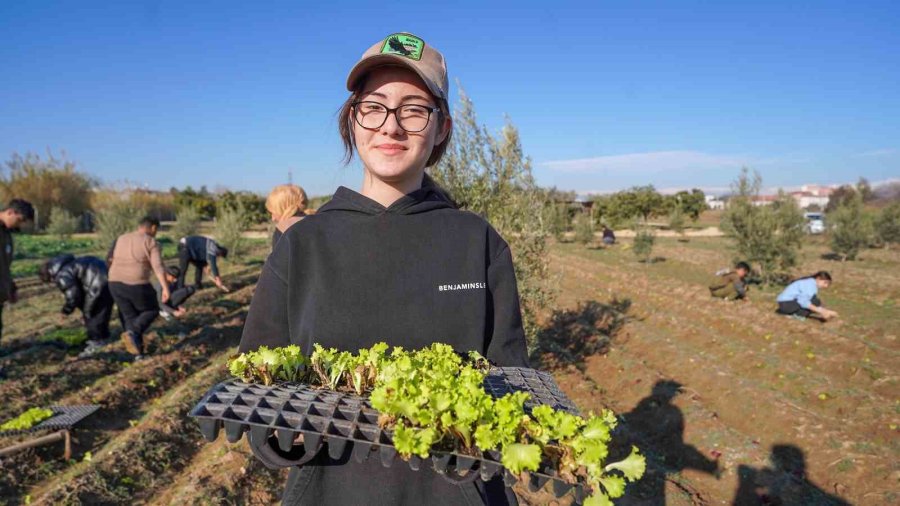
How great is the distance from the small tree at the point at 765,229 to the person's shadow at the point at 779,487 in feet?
44.0

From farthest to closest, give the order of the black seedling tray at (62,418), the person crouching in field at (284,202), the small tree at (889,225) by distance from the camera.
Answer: the small tree at (889,225) → the black seedling tray at (62,418) → the person crouching in field at (284,202)

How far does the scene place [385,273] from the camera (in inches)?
77.4

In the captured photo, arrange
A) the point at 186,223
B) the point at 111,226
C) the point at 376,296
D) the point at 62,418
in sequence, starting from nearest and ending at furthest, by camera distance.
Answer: the point at 376,296 < the point at 62,418 < the point at 111,226 < the point at 186,223

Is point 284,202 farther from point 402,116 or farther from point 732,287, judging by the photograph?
point 732,287

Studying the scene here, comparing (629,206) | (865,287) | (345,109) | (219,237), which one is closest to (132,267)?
(345,109)

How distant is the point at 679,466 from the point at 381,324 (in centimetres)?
610

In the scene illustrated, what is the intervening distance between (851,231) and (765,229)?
10.7 meters

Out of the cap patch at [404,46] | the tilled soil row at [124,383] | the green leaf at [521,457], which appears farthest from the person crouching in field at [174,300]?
the green leaf at [521,457]

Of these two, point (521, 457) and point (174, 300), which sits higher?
point (521, 457)

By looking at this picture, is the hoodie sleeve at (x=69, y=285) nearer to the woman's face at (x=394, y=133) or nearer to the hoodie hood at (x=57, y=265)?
the hoodie hood at (x=57, y=265)

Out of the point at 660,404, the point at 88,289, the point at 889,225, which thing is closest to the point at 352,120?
the point at 660,404

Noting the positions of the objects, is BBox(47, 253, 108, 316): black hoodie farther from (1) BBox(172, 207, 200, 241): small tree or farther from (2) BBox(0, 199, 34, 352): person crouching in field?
(1) BBox(172, 207, 200, 241): small tree

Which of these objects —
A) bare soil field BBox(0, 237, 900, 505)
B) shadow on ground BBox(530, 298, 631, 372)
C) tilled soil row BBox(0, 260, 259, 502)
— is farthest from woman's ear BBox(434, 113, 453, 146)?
shadow on ground BBox(530, 298, 631, 372)

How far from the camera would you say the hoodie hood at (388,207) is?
2045 mm
